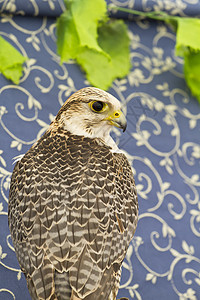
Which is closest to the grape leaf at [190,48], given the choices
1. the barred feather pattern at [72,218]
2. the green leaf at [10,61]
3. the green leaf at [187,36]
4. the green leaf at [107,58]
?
the green leaf at [187,36]

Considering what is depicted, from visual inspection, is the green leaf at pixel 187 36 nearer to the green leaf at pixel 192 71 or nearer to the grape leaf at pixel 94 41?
the green leaf at pixel 192 71

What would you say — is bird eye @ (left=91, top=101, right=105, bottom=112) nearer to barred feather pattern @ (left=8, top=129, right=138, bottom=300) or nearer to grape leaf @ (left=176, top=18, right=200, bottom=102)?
barred feather pattern @ (left=8, top=129, right=138, bottom=300)

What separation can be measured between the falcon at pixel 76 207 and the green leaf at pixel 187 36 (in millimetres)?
579

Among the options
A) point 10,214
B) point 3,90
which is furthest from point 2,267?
point 3,90

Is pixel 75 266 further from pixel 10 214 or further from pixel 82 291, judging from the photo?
pixel 10 214

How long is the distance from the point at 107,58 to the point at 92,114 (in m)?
0.53

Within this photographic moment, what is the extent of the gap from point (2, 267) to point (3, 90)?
0.50 meters

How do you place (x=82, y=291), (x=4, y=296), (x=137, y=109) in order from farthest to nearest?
(x=137, y=109) → (x=4, y=296) → (x=82, y=291)

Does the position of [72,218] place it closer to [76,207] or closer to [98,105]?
[76,207]

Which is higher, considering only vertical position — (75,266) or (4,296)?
(75,266)

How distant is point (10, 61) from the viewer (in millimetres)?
1119

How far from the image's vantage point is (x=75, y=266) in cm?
64

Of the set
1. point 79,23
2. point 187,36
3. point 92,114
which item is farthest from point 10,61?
point 187,36

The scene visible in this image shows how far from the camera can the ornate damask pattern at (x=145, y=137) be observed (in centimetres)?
108
